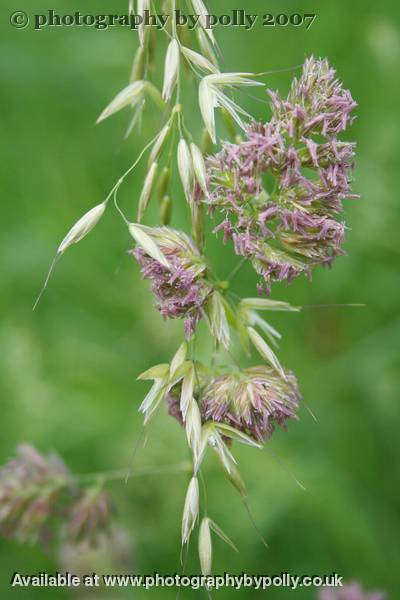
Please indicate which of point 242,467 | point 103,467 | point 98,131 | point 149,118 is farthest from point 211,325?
point 98,131

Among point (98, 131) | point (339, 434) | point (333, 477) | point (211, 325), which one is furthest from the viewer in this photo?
point (98, 131)

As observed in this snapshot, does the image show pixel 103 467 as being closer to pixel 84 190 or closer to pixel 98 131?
pixel 84 190

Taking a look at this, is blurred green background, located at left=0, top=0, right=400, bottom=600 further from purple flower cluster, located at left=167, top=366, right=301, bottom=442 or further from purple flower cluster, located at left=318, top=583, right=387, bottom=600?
purple flower cluster, located at left=167, top=366, right=301, bottom=442

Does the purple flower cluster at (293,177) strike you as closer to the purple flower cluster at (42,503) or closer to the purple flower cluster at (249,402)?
the purple flower cluster at (249,402)

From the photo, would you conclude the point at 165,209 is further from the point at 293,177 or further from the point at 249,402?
the point at 249,402

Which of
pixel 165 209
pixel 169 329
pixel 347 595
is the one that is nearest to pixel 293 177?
pixel 165 209

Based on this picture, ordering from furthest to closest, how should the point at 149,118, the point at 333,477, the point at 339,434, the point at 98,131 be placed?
the point at 98,131, the point at 149,118, the point at 339,434, the point at 333,477
